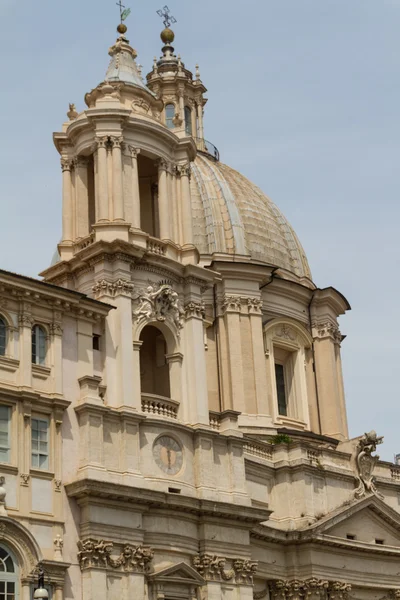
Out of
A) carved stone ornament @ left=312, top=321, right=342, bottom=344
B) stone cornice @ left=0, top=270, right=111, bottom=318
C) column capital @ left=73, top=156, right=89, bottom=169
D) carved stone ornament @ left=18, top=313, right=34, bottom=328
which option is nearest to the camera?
stone cornice @ left=0, top=270, right=111, bottom=318

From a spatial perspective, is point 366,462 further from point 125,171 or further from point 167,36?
point 167,36

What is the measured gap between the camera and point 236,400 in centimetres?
5141

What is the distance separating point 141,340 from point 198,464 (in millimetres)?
5915

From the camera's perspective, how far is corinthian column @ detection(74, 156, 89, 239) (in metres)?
43.8

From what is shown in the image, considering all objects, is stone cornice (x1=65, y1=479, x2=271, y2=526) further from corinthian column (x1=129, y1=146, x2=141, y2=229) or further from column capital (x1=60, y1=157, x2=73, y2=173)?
column capital (x1=60, y1=157, x2=73, y2=173)

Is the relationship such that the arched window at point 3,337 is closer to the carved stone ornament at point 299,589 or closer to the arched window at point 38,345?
the arched window at point 38,345

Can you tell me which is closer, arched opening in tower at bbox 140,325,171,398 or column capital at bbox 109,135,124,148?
column capital at bbox 109,135,124,148

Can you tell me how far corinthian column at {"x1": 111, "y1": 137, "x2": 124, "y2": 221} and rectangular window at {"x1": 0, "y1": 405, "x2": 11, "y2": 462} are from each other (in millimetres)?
9305

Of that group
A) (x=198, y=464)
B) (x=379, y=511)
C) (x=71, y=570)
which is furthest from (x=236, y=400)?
(x=71, y=570)

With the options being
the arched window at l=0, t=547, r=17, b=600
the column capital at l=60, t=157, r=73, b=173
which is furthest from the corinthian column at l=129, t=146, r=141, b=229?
the arched window at l=0, t=547, r=17, b=600

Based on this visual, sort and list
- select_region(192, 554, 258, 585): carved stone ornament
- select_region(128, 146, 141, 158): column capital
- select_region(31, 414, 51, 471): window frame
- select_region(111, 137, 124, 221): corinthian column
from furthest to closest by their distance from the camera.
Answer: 1. select_region(128, 146, 141, 158): column capital
2. select_region(111, 137, 124, 221): corinthian column
3. select_region(192, 554, 258, 585): carved stone ornament
4. select_region(31, 414, 51, 471): window frame

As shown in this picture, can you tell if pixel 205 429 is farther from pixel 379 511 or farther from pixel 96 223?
pixel 379 511

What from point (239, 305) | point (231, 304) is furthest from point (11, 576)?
point (239, 305)

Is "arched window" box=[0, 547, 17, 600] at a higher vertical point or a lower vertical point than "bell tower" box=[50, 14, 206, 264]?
lower
